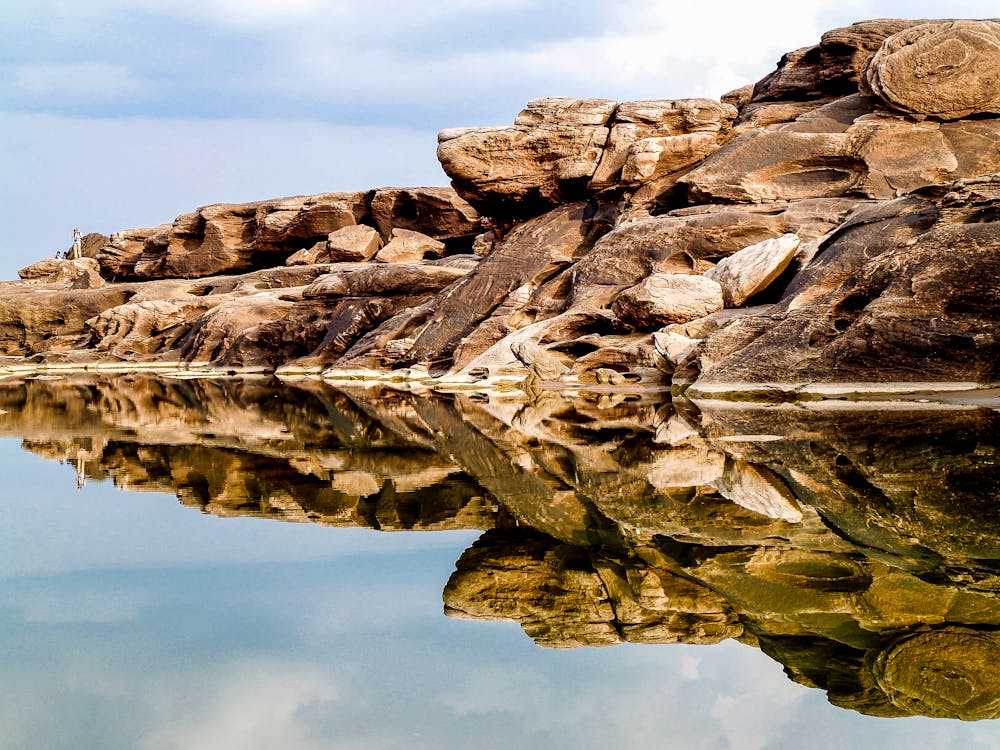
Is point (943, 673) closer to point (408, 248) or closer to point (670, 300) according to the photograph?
point (670, 300)

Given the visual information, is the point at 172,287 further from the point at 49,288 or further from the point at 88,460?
the point at 88,460

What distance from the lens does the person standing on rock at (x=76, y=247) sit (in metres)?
62.4

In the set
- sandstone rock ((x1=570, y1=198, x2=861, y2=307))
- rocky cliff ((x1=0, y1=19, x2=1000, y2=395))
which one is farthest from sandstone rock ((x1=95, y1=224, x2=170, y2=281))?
sandstone rock ((x1=570, y1=198, x2=861, y2=307))

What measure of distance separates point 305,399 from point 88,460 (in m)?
9.54

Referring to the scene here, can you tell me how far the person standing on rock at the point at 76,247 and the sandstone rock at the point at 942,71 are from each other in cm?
5088

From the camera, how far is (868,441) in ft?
30.1

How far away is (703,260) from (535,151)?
8.00 meters

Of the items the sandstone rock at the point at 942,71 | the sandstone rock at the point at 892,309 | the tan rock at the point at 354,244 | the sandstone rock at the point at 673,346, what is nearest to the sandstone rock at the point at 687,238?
the sandstone rock at the point at 942,71

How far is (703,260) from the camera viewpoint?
23.6 meters

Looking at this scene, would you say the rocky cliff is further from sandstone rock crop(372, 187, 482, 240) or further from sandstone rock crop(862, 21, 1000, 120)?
sandstone rock crop(372, 187, 482, 240)

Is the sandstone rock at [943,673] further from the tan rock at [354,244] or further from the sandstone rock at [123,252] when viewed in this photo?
the sandstone rock at [123,252]

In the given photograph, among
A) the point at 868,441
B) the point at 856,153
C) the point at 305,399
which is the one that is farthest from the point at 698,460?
the point at 856,153

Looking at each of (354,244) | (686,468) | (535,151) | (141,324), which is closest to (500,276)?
(535,151)

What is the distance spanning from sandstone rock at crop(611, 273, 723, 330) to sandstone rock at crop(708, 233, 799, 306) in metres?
0.31
